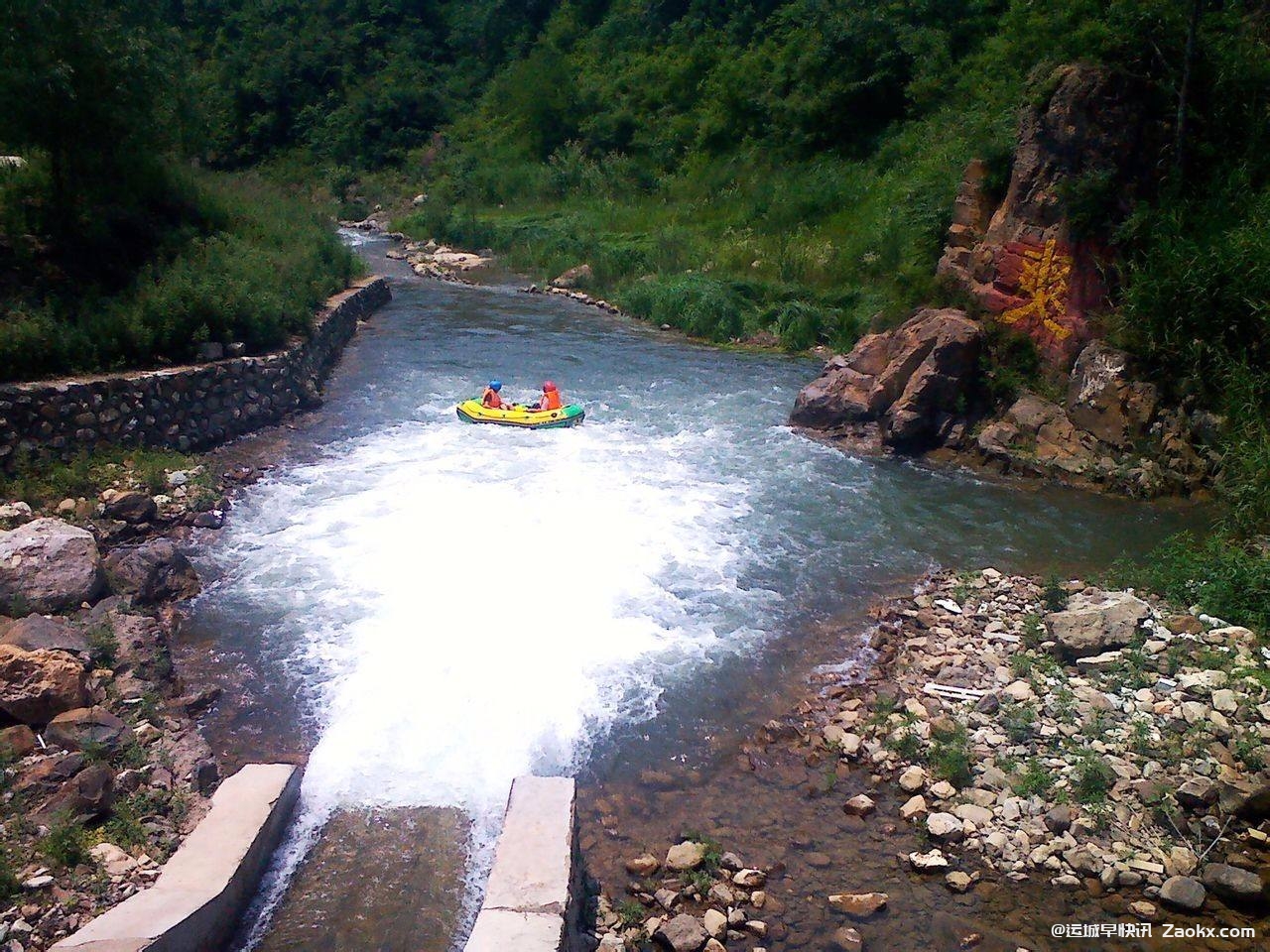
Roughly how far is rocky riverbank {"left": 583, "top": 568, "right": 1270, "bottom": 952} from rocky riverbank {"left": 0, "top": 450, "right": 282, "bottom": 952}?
2.83m

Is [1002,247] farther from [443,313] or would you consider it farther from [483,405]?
[443,313]

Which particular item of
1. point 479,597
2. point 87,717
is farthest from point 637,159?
point 87,717

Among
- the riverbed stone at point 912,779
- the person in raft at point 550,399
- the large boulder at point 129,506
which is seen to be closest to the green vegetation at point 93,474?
the large boulder at point 129,506

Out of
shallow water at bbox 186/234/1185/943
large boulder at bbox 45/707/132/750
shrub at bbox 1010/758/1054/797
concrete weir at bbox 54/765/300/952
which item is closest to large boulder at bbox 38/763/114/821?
large boulder at bbox 45/707/132/750

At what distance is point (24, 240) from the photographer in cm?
1263

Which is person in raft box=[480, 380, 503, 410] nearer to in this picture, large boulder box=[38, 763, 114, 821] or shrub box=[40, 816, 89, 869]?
large boulder box=[38, 763, 114, 821]

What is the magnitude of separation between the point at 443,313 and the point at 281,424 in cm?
939

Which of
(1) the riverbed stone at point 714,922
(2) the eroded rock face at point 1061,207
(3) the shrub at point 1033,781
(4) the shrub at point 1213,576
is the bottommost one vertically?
(1) the riverbed stone at point 714,922

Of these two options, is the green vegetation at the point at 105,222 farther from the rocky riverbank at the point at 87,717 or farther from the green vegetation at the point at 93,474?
the rocky riverbank at the point at 87,717

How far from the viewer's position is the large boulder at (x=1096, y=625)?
303 inches

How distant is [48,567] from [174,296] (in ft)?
19.4

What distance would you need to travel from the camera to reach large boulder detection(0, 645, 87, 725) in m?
6.40

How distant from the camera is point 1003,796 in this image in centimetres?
632

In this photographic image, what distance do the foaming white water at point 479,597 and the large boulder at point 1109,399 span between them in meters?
4.83
